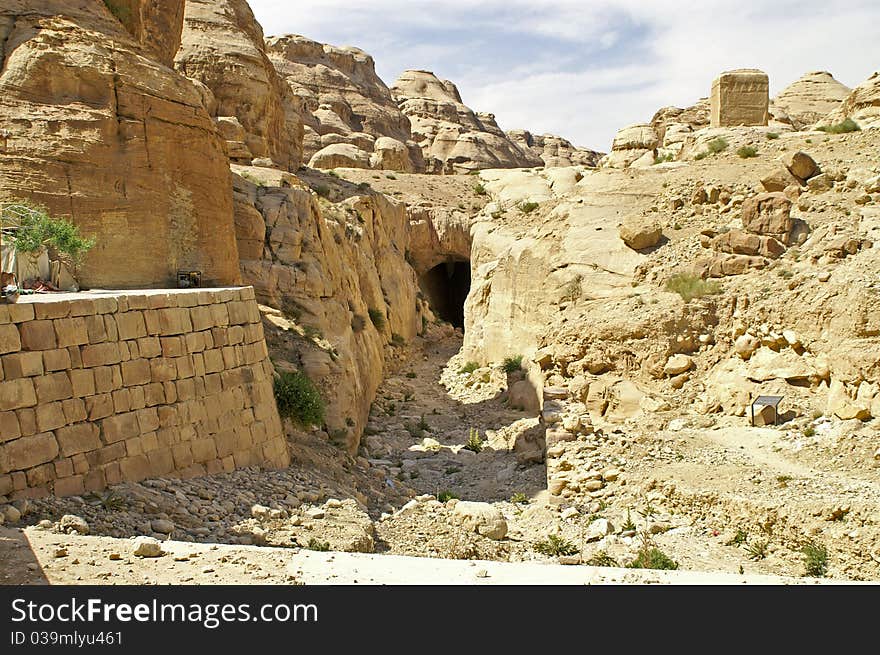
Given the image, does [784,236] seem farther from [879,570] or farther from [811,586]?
[811,586]

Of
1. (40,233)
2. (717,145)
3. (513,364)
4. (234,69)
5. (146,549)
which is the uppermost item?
(234,69)

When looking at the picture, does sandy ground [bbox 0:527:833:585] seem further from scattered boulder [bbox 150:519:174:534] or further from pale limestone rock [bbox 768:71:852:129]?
pale limestone rock [bbox 768:71:852:129]

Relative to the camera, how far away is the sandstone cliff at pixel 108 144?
10.8 m

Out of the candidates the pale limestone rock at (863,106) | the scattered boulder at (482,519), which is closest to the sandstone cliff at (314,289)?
the scattered boulder at (482,519)

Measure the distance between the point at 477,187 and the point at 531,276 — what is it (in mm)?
13061

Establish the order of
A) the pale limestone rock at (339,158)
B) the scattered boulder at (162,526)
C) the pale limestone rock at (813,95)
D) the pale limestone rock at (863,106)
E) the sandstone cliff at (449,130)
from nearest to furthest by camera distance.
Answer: the scattered boulder at (162,526)
the pale limestone rock at (863,106)
the pale limestone rock at (339,158)
the pale limestone rock at (813,95)
the sandstone cliff at (449,130)

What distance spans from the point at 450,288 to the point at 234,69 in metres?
13.9

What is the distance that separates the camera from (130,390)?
884 cm

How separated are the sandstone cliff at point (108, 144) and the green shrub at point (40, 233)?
33 cm

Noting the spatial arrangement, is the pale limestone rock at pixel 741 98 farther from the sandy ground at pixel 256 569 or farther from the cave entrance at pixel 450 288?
the sandy ground at pixel 256 569

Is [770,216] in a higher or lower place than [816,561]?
higher

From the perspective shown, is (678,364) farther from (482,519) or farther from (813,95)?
(813,95)

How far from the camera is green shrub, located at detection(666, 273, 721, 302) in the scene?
46.8 ft

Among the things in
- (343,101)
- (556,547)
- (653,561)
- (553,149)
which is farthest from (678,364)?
Result: (553,149)
